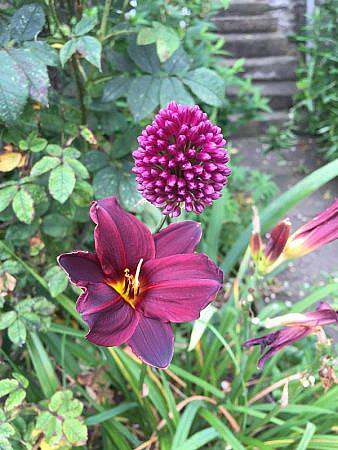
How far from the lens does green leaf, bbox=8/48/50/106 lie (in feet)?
3.01

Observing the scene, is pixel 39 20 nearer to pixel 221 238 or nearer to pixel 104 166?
pixel 104 166

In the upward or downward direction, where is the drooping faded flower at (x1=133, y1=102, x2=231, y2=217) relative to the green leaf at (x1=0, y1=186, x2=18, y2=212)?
upward

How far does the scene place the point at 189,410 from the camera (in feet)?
3.46

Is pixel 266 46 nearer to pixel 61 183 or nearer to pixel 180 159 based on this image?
pixel 61 183

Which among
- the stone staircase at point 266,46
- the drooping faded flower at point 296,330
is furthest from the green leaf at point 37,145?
the stone staircase at point 266,46

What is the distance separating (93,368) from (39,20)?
831 mm

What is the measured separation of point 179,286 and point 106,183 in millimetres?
535

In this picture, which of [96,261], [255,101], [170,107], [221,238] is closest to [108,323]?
[96,261]

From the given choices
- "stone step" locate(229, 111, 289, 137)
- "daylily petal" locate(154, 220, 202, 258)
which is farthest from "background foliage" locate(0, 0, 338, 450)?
"stone step" locate(229, 111, 289, 137)

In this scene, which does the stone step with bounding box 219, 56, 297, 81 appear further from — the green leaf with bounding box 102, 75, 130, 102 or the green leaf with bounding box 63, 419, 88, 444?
the green leaf with bounding box 63, 419, 88, 444

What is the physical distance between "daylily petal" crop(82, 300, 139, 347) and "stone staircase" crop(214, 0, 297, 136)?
2.65 meters

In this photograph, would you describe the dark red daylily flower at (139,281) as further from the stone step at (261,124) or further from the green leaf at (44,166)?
the stone step at (261,124)

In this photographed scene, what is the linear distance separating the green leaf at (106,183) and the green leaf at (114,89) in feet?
0.55

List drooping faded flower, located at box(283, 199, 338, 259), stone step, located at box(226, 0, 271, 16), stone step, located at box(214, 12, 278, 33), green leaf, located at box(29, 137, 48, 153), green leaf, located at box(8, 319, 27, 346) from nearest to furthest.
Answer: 1. drooping faded flower, located at box(283, 199, 338, 259)
2. green leaf, located at box(8, 319, 27, 346)
3. green leaf, located at box(29, 137, 48, 153)
4. stone step, located at box(214, 12, 278, 33)
5. stone step, located at box(226, 0, 271, 16)
